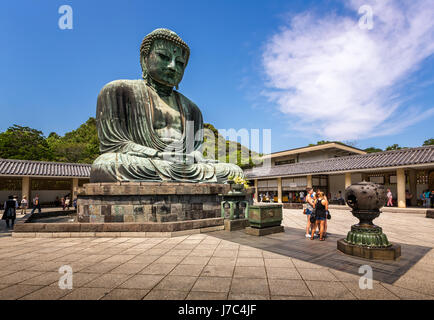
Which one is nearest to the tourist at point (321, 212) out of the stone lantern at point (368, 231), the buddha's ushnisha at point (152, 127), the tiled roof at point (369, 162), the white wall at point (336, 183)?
the stone lantern at point (368, 231)

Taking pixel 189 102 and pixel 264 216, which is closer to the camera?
pixel 264 216

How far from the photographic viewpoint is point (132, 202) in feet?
20.0

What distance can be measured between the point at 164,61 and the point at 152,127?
2505 millimetres

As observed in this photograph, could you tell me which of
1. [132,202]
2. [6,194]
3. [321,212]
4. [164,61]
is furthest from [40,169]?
[321,212]

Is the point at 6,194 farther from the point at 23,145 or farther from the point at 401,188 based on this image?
the point at 401,188

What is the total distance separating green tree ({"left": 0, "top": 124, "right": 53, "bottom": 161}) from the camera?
22092mm

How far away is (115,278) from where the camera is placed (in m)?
3.03

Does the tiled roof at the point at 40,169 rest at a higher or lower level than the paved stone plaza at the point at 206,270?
higher

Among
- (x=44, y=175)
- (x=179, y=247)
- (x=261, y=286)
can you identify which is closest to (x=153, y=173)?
(x=179, y=247)

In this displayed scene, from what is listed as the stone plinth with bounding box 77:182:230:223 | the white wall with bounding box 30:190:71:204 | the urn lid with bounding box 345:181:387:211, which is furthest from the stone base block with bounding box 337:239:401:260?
the white wall with bounding box 30:190:71:204

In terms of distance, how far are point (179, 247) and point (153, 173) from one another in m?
2.76

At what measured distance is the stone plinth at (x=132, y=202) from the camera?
606 cm

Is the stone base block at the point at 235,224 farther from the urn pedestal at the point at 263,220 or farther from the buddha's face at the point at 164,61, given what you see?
the buddha's face at the point at 164,61
